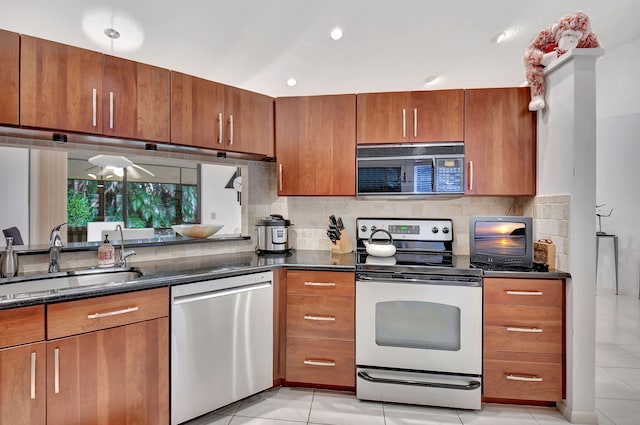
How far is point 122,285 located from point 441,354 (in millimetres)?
1896

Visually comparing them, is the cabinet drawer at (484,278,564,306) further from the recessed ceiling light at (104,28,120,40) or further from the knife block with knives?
the recessed ceiling light at (104,28,120,40)

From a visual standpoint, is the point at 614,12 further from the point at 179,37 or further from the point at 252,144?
the point at 179,37

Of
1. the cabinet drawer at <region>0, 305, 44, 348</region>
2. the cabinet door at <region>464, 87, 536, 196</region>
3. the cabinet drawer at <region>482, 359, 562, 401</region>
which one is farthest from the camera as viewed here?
the cabinet door at <region>464, 87, 536, 196</region>

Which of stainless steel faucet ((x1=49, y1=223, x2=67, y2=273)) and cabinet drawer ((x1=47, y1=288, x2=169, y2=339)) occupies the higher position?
stainless steel faucet ((x1=49, y1=223, x2=67, y2=273))

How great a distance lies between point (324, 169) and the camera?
98.7 inches

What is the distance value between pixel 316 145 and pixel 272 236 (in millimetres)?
856

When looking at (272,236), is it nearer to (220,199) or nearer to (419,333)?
(220,199)

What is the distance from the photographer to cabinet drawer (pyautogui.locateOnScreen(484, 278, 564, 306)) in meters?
1.89

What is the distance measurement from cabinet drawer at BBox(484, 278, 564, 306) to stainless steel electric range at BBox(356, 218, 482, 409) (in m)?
0.08

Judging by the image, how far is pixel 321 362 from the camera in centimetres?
210

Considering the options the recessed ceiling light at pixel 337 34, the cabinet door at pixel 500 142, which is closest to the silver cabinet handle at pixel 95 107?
the recessed ceiling light at pixel 337 34

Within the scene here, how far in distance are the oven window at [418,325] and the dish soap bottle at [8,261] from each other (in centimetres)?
213

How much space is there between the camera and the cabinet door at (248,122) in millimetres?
2283

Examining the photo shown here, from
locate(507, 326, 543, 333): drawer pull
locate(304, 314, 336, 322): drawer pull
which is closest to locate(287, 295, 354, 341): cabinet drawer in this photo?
locate(304, 314, 336, 322): drawer pull
